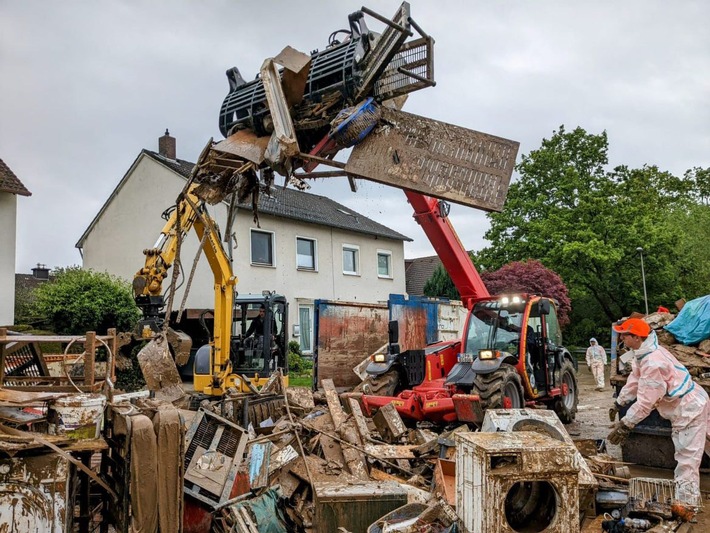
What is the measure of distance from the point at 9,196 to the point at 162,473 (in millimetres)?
15985

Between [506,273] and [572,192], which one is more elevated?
[572,192]

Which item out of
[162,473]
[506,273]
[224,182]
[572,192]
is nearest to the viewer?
[162,473]

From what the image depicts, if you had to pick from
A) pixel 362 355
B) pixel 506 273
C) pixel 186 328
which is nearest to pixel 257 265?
pixel 186 328

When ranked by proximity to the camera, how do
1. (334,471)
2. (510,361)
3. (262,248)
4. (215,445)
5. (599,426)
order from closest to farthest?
1. (215,445)
2. (334,471)
3. (510,361)
4. (599,426)
5. (262,248)

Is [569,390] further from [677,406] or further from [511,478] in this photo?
[511,478]

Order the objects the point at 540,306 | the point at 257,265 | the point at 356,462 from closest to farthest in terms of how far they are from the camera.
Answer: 1. the point at 356,462
2. the point at 540,306
3. the point at 257,265

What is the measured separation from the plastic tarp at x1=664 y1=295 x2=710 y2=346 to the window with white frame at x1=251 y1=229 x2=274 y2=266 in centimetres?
1440

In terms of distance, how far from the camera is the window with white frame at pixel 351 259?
23500 millimetres

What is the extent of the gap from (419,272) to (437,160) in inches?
1068

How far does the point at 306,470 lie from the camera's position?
5.48 metres

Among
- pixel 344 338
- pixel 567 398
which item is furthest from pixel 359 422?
pixel 567 398

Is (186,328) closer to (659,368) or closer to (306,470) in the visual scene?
(306,470)

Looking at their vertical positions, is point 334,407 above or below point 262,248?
below

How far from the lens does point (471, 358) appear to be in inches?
324
